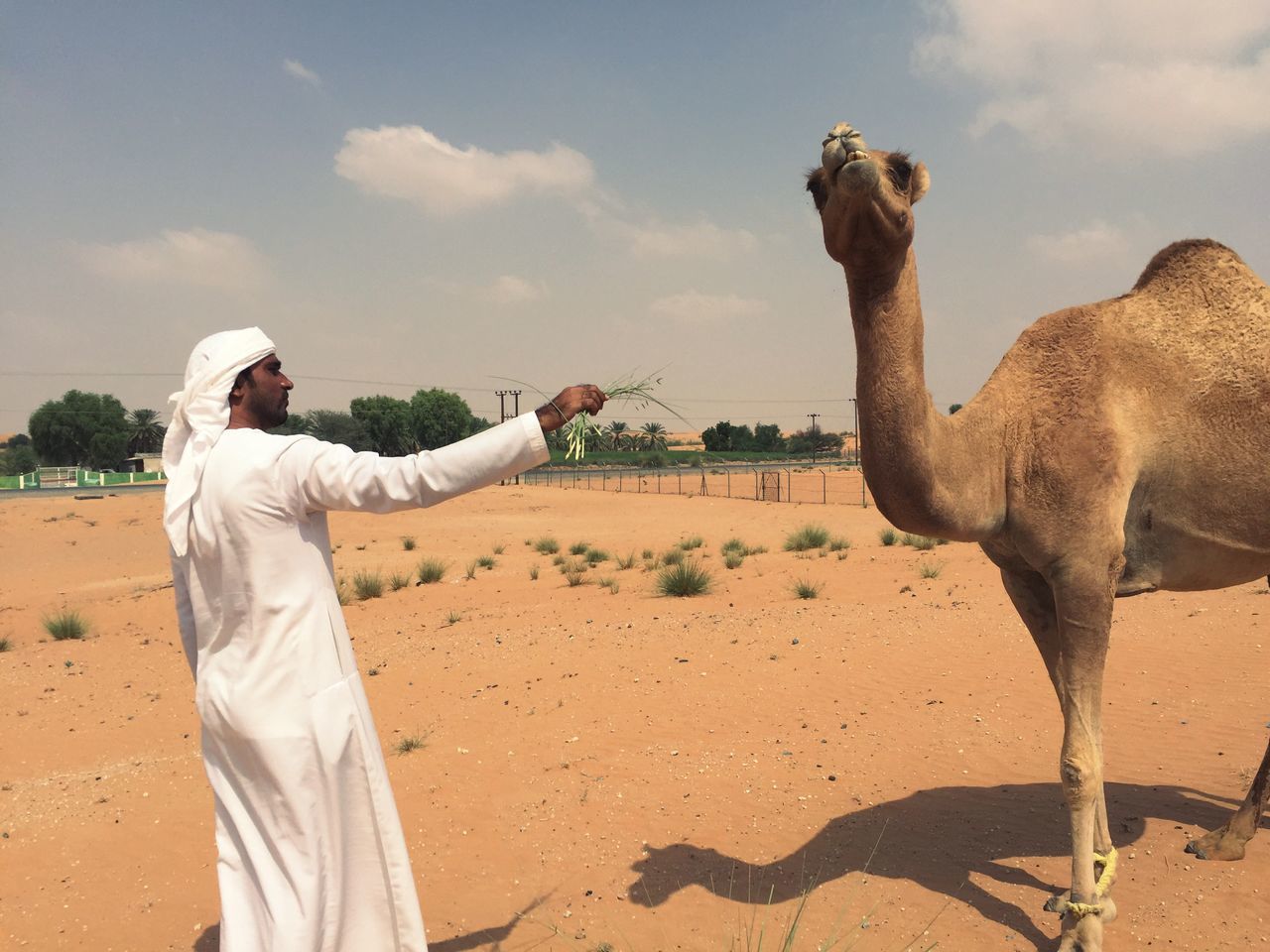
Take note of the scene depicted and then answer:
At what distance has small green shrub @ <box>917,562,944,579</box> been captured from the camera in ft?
48.1

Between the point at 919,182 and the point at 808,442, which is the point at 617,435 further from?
the point at 808,442

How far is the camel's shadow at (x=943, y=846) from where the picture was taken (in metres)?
4.86

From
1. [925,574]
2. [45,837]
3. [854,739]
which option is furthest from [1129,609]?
[45,837]

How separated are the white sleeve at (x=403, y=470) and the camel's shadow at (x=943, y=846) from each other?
122 inches

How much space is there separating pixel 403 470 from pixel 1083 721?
10.7 feet

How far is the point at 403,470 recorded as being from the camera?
2.73 m

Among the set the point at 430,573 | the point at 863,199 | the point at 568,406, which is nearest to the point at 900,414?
the point at 863,199

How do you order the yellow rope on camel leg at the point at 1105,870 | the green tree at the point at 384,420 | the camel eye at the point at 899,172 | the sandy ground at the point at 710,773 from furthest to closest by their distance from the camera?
the green tree at the point at 384,420 → the sandy ground at the point at 710,773 → the yellow rope on camel leg at the point at 1105,870 → the camel eye at the point at 899,172

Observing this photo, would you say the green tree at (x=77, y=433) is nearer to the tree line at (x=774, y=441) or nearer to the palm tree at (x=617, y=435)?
the tree line at (x=774, y=441)

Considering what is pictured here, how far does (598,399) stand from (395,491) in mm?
787

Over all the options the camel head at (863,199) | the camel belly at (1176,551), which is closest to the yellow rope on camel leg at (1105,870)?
the camel belly at (1176,551)

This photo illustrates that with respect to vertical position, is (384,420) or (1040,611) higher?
(384,420)

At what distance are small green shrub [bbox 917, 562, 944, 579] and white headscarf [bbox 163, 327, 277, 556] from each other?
43.4 ft

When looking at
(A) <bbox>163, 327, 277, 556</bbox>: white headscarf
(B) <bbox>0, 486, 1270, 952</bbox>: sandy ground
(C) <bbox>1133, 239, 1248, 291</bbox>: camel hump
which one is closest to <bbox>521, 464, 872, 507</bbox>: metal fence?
(B) <bbox>0, 486, 1270, 952</bbox>: sandy ground
